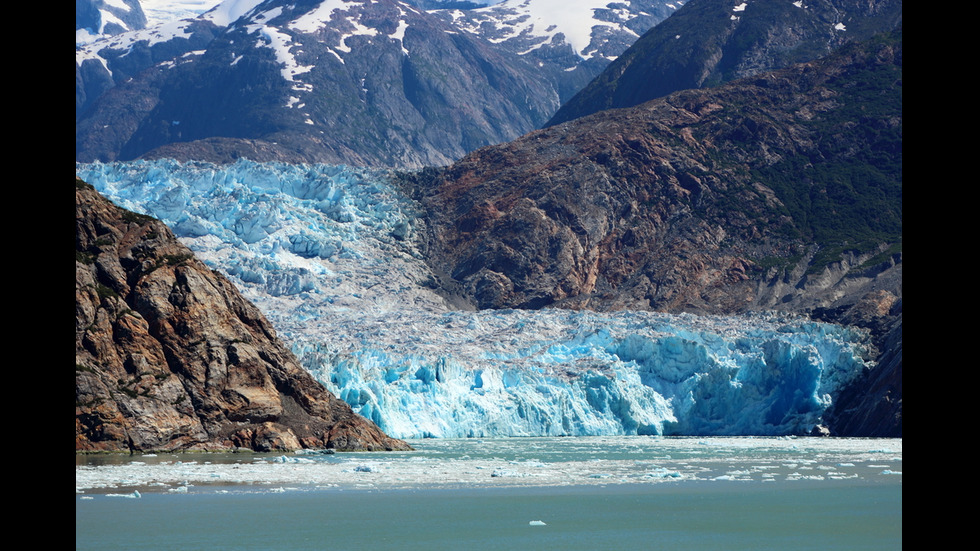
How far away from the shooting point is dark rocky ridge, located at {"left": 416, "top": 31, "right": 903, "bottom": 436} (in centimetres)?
9662

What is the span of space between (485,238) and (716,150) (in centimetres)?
2400

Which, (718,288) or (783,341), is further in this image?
(718,288)

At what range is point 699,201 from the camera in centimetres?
10631

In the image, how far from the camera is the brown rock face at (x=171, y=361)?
37469 millimetres

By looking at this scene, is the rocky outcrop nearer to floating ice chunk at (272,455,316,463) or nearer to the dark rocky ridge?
the dark rocky ridge

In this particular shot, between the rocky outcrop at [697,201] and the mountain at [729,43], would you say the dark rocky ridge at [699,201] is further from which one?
the mountain at [729,43]

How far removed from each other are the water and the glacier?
14.9 meters

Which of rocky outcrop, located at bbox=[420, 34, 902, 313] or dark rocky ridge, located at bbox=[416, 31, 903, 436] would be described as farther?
rocky outcrop, located at bbox=[420, 34, 902, 313]

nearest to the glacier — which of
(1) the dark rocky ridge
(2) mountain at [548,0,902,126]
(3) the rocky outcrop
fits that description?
(1) the dark rocky ridge

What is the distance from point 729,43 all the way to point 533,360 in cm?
10296

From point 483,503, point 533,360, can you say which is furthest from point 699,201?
point 483,503
